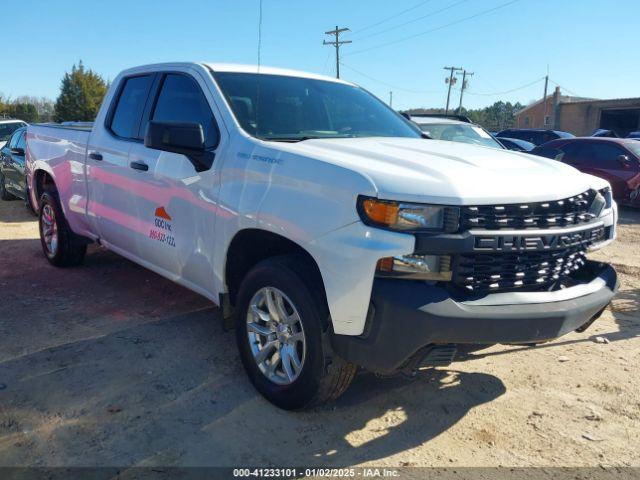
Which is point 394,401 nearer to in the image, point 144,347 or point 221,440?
point 221,440

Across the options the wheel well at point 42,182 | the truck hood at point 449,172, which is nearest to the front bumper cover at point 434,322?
the truck hood at point 449,172

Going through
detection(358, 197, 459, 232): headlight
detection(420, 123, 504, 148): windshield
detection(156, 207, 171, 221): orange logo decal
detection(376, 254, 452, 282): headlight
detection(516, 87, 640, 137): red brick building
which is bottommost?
detection(156, 207, 171, 221): orange logo decal

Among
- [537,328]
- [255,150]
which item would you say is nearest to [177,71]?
[255,150]

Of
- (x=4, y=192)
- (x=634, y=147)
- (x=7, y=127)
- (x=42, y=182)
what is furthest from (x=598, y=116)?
(x=42, y=182)

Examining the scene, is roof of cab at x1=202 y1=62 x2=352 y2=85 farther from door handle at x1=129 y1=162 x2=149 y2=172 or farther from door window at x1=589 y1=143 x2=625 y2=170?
door window at x1=589 y1=143 x2=625 y2=170

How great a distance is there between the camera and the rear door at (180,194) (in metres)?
3.71

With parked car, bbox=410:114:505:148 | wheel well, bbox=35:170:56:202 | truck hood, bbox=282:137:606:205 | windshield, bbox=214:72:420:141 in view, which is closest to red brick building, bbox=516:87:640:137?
parked car, bbox=410:114:505:148

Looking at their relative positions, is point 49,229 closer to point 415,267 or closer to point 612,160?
point 415,267

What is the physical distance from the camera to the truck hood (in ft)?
8.86

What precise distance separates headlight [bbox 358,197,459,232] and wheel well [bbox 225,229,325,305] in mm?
566

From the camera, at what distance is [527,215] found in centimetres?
284

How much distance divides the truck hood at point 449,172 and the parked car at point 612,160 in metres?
7.81

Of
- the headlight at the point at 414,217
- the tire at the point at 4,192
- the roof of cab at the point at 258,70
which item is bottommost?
the tire at the point at 4,192

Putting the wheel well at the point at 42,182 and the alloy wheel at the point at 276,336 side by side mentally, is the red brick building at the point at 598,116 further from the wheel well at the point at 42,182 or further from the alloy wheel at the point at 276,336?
the alloy wheel at the point at 276,336
